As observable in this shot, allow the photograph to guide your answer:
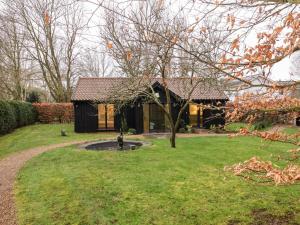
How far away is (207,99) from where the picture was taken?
24516 mm

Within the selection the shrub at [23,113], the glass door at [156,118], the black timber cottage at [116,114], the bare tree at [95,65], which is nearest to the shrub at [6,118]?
the shrub at [23,113]

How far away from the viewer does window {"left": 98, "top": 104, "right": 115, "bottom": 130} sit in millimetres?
24016

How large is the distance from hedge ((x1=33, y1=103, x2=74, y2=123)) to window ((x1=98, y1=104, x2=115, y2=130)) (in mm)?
7678

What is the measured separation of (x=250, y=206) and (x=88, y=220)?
3.67m

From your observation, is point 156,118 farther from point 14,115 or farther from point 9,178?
point 9,178

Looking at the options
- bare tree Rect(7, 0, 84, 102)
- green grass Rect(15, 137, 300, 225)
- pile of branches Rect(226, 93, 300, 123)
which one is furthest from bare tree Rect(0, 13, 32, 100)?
pile of branches Rect(226, 93, 300, 123)

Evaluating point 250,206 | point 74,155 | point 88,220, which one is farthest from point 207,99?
point 88,220

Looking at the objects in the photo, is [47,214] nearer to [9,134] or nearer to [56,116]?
[9,134]

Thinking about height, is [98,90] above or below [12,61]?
below

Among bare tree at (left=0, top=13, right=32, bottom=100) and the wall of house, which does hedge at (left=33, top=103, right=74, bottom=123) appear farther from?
the wall of house

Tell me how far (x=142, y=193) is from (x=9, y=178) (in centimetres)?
472

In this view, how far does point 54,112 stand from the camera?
30500 millimetres

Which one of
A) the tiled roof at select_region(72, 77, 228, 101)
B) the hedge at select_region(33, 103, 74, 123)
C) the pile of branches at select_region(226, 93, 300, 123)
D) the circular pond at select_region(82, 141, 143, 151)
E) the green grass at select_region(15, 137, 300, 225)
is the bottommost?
the green grass at select_region(15, 137, 300, 225)

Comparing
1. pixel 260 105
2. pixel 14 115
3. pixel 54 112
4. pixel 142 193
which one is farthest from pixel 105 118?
pixel 260 105
